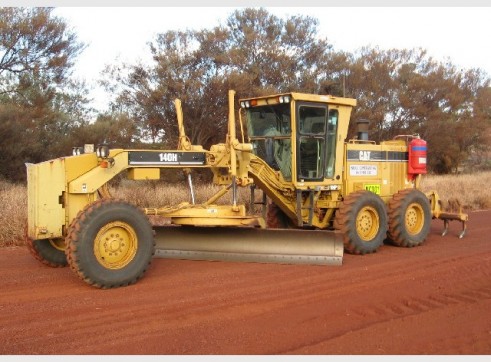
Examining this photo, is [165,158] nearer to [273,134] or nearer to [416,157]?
[273,134]

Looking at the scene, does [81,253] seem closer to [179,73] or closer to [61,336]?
[61,336]

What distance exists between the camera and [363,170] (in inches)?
403

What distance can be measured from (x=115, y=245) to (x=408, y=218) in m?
5.55

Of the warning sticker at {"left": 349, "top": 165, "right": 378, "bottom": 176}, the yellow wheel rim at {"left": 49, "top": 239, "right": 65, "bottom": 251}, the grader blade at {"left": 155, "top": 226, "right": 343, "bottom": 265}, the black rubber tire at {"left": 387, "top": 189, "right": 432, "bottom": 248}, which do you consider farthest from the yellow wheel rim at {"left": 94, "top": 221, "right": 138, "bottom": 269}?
the black rubber tire at {"left": 387, "top": 189, "right": 432, "bottom": 248}

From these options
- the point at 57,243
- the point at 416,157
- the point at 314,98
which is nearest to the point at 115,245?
the point at 57,243

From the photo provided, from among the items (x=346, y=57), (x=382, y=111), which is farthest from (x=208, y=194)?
(x=382, y=111)

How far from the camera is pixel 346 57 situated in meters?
26.3

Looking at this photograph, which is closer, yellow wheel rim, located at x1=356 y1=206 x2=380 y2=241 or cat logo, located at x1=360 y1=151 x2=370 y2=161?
→ yellow wheel rim, located at x1=356 y1=206 x2=380 y2=241

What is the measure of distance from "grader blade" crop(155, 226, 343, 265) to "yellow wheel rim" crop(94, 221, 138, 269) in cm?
167

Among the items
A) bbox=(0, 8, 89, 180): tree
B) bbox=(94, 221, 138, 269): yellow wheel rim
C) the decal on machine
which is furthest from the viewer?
bbox=(0, 8, 89, 180): tree

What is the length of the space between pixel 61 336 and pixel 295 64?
794 inches

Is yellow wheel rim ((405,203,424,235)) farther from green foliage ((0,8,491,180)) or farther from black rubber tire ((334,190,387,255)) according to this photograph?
green foliage ((0,8,491,180))

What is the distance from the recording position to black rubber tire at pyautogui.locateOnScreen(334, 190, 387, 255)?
8867mm

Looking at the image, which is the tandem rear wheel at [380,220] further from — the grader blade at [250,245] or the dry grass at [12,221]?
the dry grass at [12,221]
